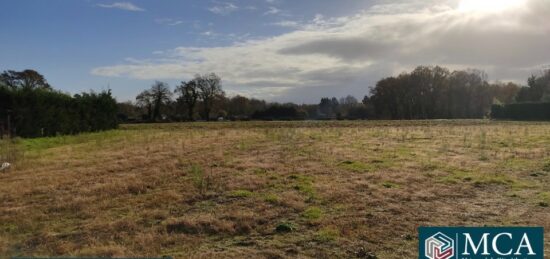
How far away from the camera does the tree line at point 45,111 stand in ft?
64.9

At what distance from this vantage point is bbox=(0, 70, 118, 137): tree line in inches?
779

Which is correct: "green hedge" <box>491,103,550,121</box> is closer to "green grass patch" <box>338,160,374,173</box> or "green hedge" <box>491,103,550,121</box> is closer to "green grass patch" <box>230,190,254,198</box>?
"green grass patch" <box>338,160,374,173</box>

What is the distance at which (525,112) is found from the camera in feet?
164

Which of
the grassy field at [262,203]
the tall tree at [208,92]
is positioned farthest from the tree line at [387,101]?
the grassy field at [262,203]

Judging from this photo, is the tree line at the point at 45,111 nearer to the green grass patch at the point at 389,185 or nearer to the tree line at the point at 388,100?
the green grass patch at the point at 389,185

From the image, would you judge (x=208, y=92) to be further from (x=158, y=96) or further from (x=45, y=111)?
(x=45, y=111)

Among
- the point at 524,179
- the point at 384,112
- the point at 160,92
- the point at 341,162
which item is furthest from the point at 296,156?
the point at 384,112

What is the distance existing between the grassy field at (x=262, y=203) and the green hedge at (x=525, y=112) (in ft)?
141

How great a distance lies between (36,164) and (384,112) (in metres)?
66.1

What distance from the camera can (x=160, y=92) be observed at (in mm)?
67625

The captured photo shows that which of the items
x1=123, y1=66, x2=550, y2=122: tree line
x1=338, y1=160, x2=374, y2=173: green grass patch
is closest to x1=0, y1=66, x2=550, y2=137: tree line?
x1=123, y1=66, x2=550, y2=122: tree line

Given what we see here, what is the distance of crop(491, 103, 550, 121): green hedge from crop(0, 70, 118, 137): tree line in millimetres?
43650

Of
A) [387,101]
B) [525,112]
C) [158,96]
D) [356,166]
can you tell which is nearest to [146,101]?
[158,96]

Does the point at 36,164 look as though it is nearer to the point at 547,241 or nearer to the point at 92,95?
the point at 547,241
